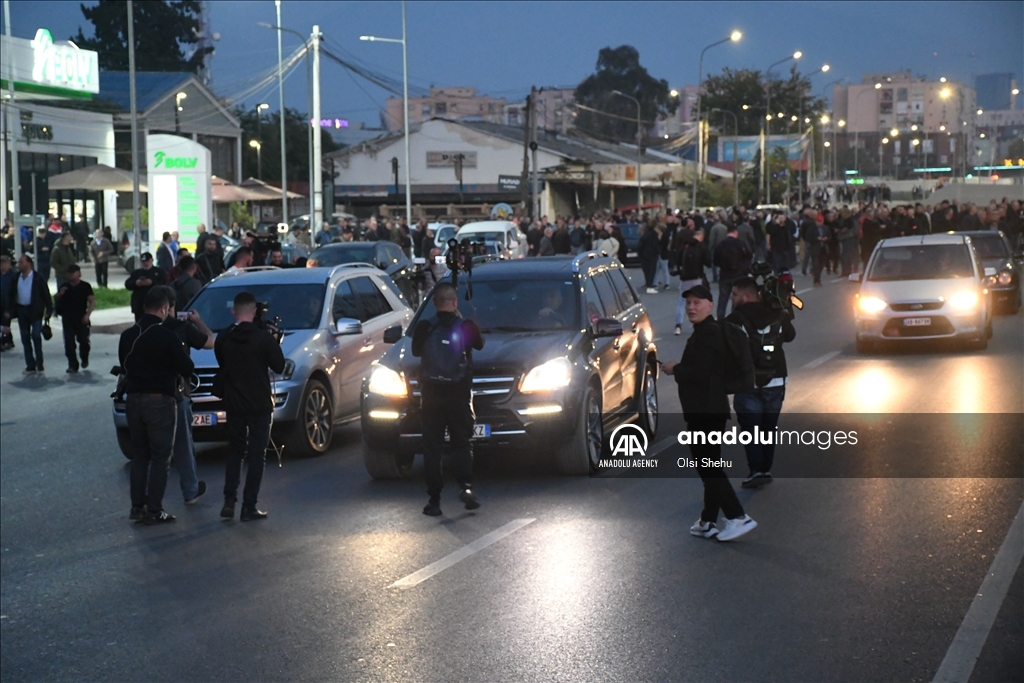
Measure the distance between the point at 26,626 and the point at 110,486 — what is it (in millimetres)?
3992

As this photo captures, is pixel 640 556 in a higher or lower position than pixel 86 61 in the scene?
lower

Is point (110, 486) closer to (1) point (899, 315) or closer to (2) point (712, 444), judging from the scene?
(2) point (712, 444)

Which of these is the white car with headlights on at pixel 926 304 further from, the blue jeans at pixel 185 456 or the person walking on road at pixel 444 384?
the blue jeans at pixel 185 456

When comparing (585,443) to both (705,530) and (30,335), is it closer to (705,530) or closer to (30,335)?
(705,530)

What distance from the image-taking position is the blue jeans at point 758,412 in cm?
964

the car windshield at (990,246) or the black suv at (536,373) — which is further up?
the car windshield at (990,246)

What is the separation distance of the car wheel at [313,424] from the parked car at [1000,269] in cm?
1486

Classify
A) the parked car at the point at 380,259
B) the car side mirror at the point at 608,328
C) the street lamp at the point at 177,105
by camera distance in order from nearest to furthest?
the car side mirror at the point at 608,328 → the parked car at the point at 380,259 → the street lamp at the point at 177,105

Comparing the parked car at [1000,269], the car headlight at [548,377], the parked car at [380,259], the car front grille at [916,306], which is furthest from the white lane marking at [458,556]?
the parked car at [1000,269]

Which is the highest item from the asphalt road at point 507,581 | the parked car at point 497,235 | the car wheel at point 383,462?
the parked car at point 497,235

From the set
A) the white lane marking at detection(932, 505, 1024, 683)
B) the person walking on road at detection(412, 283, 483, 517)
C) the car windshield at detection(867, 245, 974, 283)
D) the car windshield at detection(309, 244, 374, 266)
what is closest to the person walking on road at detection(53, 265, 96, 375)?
the car windshield at detection(309, 244, 374, 266)

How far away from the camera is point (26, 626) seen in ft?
24.6

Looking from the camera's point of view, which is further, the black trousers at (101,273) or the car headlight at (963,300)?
the black trousers at (101,273)

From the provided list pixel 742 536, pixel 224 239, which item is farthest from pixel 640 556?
pixel 224 239
